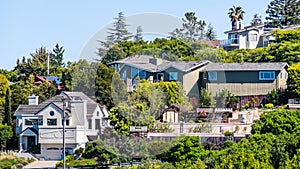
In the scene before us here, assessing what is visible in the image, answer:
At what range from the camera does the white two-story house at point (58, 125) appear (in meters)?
30.3

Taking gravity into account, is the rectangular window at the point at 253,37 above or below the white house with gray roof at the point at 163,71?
above

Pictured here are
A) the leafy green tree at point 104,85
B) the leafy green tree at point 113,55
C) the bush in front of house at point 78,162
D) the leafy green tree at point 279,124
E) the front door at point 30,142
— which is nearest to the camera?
the leafy green tree at point 279,124

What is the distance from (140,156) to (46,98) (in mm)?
10656

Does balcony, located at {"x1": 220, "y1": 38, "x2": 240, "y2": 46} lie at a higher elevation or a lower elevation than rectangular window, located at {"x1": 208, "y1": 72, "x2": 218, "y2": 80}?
higher

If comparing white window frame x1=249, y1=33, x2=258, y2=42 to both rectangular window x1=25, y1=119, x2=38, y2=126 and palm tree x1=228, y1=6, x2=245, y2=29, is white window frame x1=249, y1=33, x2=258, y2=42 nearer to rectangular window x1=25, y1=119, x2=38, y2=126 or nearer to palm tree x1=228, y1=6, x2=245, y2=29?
palm tree x1=228, y1=6, x2=245, y2=29

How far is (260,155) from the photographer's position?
20969 millimetres

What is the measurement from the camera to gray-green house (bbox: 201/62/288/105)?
112 ft

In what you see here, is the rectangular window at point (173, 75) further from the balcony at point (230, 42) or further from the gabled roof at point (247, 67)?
the balcony at point (230, 42)

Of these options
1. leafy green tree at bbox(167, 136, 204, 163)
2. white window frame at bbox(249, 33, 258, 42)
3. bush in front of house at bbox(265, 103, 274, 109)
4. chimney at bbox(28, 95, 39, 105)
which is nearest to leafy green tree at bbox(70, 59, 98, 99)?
chimney at bbox(28, 95, 39, 105)

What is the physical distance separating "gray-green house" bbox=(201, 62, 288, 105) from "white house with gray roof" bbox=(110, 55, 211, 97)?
21.3 inches

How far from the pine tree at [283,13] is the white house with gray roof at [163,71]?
20392 millimetres

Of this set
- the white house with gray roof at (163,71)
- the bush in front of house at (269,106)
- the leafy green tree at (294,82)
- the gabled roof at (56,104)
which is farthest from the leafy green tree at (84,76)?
the leafy green tree at (294,82)

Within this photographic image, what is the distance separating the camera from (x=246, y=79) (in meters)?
34.5

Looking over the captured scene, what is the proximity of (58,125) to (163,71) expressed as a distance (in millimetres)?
6542
